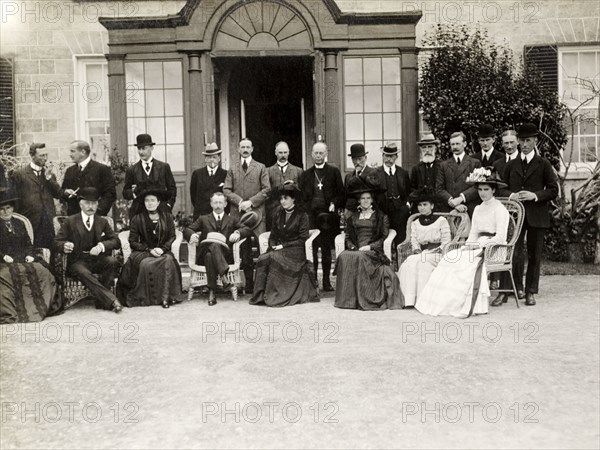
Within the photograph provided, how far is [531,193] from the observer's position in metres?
7.48

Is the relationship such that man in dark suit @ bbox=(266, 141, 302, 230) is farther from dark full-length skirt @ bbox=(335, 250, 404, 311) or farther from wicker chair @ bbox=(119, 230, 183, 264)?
dark full-length skirt @ bbox=(335, 250, 404, 311)

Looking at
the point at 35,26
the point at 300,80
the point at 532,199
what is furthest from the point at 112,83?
the point at 532,199

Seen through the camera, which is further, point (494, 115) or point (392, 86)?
point (392, 86)

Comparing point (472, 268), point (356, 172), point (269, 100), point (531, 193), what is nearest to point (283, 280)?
point (356, 172)

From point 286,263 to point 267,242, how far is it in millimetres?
597

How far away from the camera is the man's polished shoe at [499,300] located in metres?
7.43

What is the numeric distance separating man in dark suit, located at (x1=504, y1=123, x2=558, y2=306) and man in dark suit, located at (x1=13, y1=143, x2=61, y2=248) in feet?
16.9

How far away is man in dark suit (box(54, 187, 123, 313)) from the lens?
746 cm

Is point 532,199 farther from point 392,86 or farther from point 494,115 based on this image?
point 392,86

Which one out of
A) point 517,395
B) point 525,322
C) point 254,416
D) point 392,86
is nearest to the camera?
point 254,416

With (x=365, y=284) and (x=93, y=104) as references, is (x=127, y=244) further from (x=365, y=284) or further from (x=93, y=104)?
(x=93, y=104)

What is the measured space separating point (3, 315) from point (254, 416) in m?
3.71

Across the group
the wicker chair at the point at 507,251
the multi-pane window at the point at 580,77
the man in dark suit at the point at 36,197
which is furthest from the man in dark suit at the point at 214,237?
the multi-pane window at the point at 580,77

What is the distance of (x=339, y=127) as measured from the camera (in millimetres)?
10906
